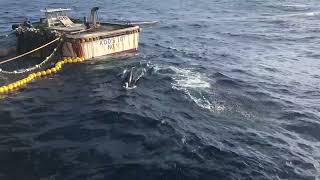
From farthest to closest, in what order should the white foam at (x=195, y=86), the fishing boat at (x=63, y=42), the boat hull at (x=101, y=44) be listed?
the boat hull at (x=101, y=44)
the fishing boat at (x=63, y=42)
the white foam at (x=195, y=86)

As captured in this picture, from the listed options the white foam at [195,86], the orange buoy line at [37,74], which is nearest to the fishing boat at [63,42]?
the orange buoy line at [37,74]

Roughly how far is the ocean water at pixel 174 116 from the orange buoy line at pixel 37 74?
606 millimetres

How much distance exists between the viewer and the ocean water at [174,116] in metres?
15.5

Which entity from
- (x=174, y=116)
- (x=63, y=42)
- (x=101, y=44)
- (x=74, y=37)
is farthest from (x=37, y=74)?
(x=174, y=116)

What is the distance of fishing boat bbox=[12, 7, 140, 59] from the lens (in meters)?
28.6

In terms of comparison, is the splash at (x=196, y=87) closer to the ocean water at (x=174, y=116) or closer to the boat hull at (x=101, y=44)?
the ocean water at (x=174, y=116)

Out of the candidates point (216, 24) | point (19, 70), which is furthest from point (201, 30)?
point (19, 70)

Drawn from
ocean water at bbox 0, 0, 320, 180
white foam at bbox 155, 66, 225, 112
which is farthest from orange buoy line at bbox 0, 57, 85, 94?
white foam at bbox 155, 66, 225, 112

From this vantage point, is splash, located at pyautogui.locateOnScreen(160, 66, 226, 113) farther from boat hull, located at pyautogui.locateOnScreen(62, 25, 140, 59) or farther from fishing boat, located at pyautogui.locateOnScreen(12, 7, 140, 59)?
fishing boat, located at pyautogui.locateOnScreen(12, 7, 140, 59)

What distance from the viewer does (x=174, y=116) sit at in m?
20.2

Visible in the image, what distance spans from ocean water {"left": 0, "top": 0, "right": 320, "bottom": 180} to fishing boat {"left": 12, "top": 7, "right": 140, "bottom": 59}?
1.17 meters

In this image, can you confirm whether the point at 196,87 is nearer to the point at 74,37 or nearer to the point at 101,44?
the point at 101,44

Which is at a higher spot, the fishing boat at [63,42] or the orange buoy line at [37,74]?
the fishing boat at [63,42]

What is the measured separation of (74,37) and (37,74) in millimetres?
3801
